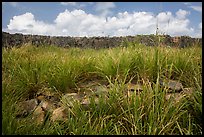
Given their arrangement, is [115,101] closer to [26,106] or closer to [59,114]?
[59,114]

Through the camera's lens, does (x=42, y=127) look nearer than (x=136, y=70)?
Yes

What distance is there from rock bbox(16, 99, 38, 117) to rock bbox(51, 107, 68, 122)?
1.00 feet

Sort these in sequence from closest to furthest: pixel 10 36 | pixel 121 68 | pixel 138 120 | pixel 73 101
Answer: pixel 138 120, pixel 73 101, pixel 121 68, pixel 10 36

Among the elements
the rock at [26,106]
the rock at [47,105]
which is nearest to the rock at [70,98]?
the rock at [47,105]

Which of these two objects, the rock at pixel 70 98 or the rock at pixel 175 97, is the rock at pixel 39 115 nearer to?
the rock at pixel 70 98

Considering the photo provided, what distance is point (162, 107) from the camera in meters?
3.46

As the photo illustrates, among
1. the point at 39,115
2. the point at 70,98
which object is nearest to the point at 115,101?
the point at 70,98

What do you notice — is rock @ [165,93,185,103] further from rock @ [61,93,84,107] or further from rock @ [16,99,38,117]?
rock @ [16,99,38,117]

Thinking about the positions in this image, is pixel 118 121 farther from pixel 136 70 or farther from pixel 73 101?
pixel 136 70

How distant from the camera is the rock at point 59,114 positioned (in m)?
3.70

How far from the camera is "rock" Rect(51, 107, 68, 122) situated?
146 inches

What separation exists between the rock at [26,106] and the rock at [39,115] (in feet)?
0.26

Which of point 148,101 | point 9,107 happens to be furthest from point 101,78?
point 9,107

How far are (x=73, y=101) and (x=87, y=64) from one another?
1.33 meters
